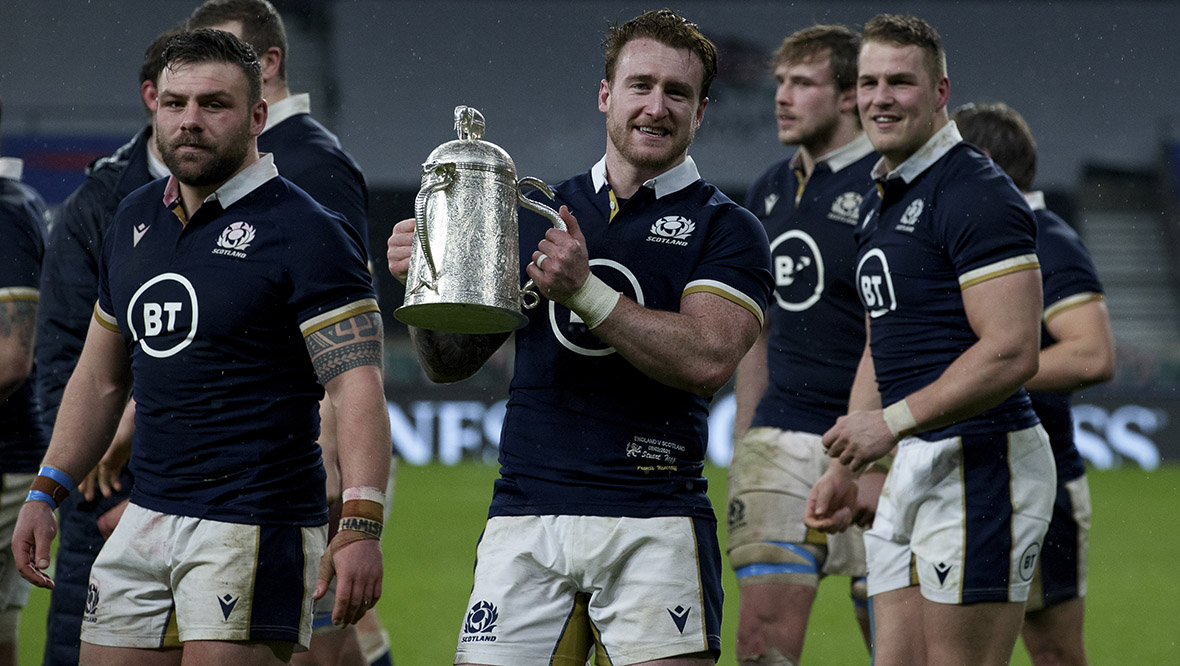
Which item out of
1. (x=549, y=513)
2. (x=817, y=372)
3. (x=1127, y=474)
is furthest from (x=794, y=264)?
(x=1127, y=474)

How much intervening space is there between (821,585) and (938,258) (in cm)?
773

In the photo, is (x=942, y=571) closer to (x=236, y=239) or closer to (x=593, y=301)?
(x=593, y=301)

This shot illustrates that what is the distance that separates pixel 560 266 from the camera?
2771mm

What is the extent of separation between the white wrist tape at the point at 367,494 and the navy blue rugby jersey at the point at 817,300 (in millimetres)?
2214

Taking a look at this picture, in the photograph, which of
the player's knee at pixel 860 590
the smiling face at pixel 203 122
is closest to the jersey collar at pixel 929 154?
the player's knee at pixel 860 590

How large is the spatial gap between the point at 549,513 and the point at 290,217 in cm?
99

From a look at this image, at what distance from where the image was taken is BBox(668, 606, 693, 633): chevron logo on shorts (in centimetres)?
296

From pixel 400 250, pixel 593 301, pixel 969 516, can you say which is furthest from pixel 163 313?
pixel 969 516

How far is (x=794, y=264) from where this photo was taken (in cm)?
504

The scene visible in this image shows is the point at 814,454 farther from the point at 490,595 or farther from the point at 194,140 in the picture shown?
the point at 194,140

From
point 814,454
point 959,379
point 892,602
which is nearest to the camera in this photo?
point 959,379

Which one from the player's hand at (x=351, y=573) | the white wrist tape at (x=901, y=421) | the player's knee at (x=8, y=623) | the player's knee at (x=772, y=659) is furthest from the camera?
the player's knee at (x=8, y=623)

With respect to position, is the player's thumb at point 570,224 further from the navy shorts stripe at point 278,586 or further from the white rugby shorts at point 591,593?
the navy shorts stripe at point 278,586

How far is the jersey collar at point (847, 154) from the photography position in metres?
5.16
